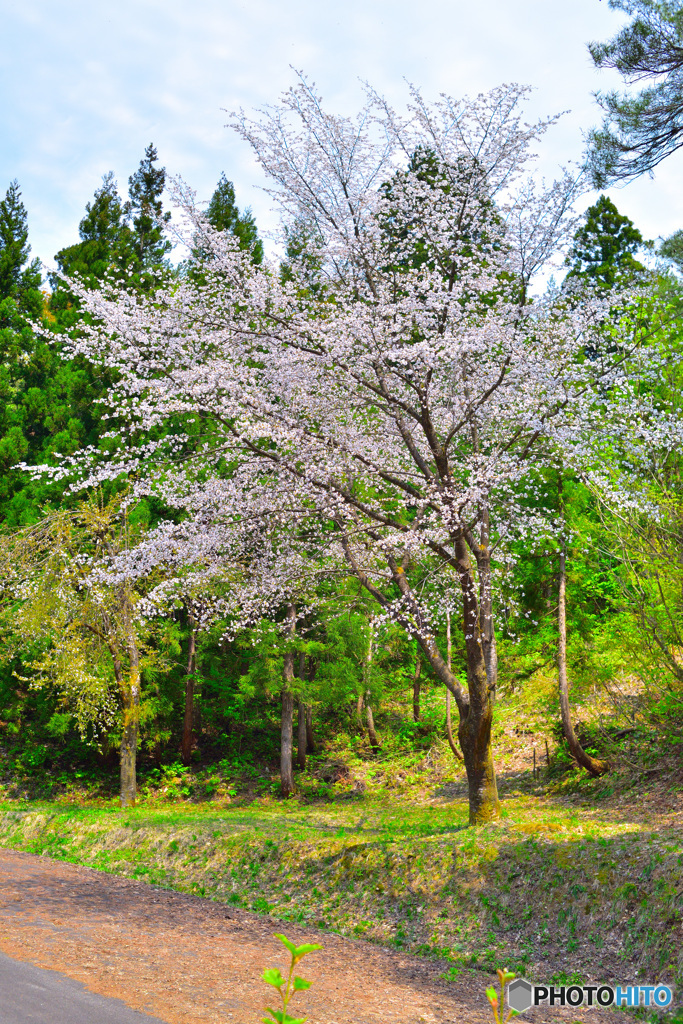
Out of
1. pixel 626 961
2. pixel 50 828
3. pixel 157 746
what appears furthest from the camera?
pixel 157 746

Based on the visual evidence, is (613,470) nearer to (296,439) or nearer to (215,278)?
(296,439)

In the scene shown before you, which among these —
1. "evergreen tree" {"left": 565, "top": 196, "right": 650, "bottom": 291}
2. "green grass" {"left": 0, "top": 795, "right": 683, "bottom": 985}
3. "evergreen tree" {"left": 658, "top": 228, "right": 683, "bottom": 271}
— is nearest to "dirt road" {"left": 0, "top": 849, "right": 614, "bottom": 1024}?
"green grass" {"left": 0, "top": 795, "right": 683, "bottom": 985}

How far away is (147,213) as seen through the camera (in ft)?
91.2

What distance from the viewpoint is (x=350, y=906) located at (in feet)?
25.2

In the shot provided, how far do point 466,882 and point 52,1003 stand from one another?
4.20 meters

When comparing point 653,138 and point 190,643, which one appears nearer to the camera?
point 653,138

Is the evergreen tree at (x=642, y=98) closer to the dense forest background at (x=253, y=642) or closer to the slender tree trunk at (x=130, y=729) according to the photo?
the dense forest background at (x=253, y=642)

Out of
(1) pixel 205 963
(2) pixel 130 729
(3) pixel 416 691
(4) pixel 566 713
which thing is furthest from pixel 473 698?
(3) pixel 416 691

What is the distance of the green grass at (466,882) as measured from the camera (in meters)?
5.98

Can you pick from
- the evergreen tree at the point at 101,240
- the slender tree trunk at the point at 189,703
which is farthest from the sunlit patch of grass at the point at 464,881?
the evergreen tree at the point at 101,240

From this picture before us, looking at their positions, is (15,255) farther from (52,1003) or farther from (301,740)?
(52,1003)

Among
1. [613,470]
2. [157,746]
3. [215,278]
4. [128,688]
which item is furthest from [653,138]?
[157,746]

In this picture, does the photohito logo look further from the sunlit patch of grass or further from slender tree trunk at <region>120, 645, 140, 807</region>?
slender tree trunk at <region>120, 645, 140, 807</region>

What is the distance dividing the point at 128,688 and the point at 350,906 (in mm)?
8290
